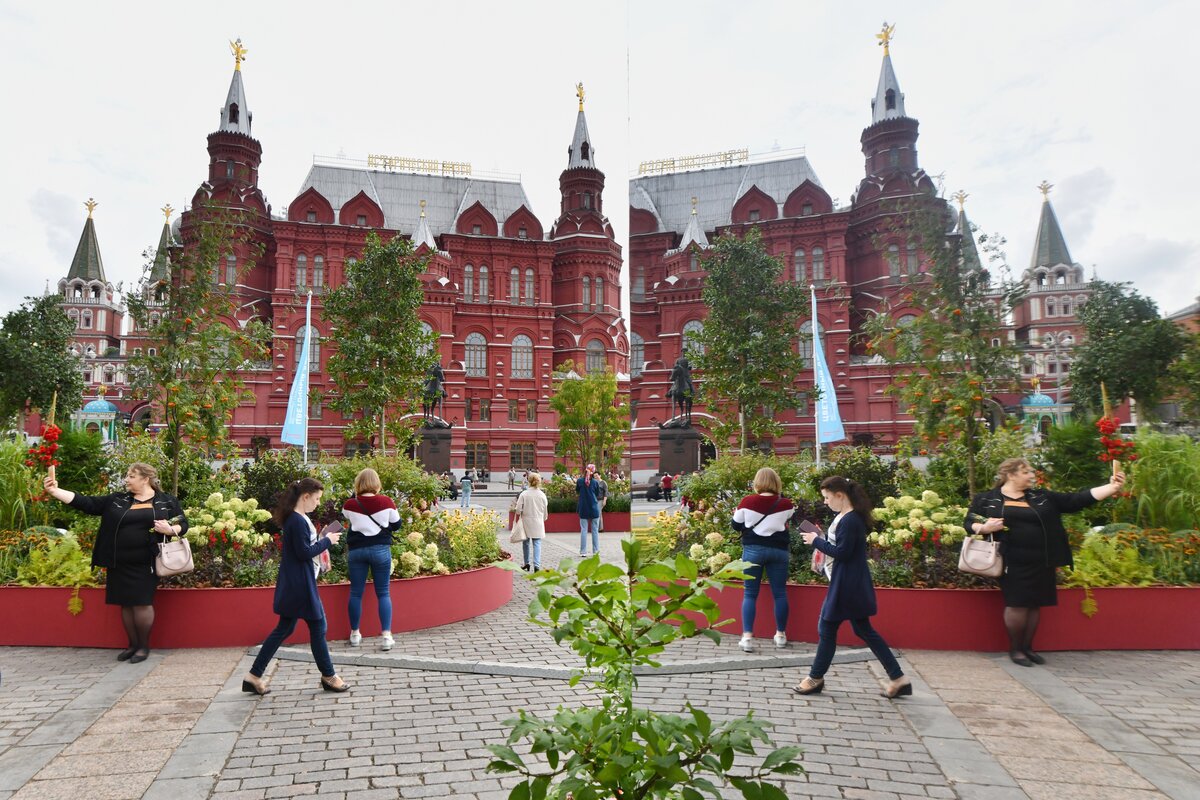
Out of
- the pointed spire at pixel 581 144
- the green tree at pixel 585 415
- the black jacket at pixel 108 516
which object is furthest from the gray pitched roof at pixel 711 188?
the green tree at pixel 585 415

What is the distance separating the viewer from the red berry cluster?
5152mm

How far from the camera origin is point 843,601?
16.9 ft

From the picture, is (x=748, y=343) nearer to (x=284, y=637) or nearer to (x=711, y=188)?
(x=711, y=188)

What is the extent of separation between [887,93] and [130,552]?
6.70m

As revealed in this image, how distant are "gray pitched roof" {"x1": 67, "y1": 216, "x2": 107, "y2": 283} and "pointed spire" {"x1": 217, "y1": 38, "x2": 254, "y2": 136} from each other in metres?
1.67

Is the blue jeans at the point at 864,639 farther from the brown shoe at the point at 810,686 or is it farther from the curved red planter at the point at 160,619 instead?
the curved red planter at the point at 160,619

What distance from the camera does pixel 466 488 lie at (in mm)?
18000

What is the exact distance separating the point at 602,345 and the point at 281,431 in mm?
4231

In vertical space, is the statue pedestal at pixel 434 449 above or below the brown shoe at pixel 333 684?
above

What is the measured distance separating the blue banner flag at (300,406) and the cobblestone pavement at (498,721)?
10.1 ft

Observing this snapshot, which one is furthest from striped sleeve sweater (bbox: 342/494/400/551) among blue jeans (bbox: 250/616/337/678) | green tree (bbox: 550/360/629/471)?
green tree (bbox: 550/360/629/471)

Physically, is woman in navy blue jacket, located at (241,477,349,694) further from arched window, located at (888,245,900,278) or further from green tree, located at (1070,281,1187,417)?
green tree, located at (1070,281,1187,417)

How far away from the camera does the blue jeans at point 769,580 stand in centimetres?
613

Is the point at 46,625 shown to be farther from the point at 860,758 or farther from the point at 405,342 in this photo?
the point at 860,758
